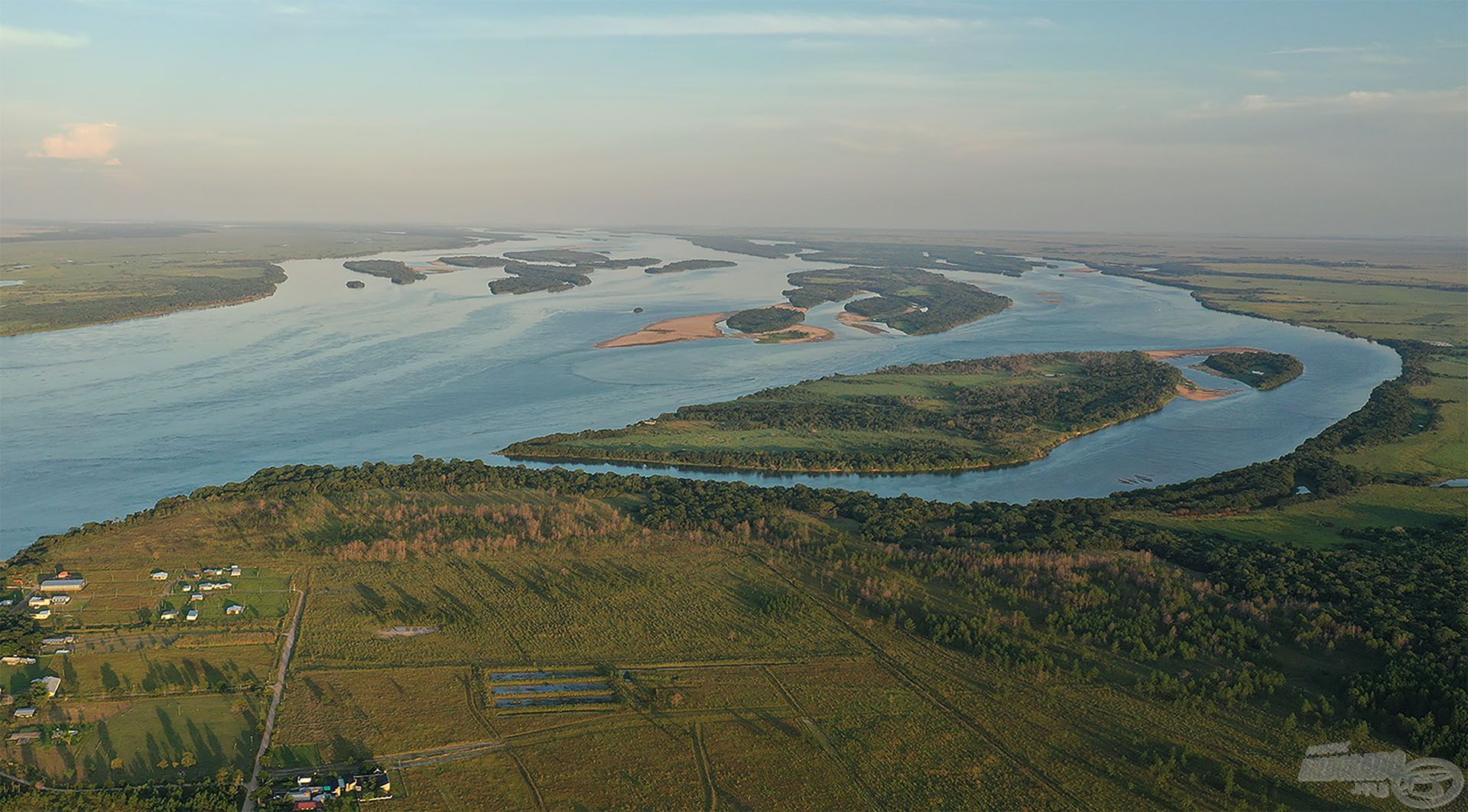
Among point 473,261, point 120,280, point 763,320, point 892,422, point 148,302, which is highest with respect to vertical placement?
point 473,261

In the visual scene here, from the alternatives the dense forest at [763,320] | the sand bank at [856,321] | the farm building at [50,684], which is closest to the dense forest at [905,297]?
the sand bank at [856,321]

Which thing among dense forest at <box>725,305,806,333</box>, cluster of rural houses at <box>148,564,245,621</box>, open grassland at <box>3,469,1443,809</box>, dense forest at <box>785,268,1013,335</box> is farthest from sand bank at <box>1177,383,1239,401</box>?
cluster of rural houses at <box>148,564,245,621</box>

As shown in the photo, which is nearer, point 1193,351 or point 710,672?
point 710,672

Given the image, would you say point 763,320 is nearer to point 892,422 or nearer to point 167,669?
point 892,422

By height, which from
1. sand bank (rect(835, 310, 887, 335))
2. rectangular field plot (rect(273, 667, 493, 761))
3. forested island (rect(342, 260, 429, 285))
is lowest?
rectangular field plot (rect(273, 667, 493, 761))

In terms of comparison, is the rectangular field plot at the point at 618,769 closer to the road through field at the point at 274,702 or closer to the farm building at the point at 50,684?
the road through field at the point at 274,702

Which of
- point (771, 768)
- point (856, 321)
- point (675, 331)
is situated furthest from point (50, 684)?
point (856, 321)

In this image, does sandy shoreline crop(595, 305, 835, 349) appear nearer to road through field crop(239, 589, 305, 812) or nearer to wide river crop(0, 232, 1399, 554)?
wide river crop(0, 232, 1399, 554)
